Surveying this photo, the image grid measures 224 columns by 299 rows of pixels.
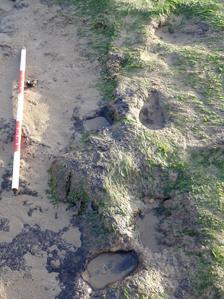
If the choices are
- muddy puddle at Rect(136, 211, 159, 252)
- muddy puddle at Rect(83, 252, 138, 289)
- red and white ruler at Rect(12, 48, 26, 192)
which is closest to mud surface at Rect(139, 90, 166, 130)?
muddy puddle at Rect(136, 211, 159, 252)

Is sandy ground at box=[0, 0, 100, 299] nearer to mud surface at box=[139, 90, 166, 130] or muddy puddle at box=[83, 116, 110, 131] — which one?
muddy puddle at box=[83, 116, 110, 131]

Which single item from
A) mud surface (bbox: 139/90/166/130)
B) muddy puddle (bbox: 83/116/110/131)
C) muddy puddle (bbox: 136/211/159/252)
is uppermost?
mud surface (bbox: 139/90/166/130)

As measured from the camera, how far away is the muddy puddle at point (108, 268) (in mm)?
4254

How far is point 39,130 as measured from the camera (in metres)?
5.25

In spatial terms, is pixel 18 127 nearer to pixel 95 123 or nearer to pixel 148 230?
pixel 95 123

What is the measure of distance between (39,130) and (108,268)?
1.69m

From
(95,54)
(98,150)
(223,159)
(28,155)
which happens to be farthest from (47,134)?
(223,159)

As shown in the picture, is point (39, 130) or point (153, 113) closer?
point (39, 130)

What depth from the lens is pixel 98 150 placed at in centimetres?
488

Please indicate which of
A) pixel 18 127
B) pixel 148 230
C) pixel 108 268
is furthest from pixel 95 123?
pixel 108 268

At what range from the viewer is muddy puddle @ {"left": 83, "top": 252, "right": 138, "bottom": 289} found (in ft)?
14.0

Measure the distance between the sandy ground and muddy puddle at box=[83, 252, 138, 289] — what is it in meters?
0.23

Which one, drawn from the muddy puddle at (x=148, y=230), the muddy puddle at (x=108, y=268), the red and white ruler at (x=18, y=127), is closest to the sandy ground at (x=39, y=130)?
the red and white ruler at (x=18, y=127)

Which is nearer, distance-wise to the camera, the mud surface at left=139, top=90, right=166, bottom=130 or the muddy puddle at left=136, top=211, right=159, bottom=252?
the muddy puddle at left=136, top=211, right=159, bottom=252
